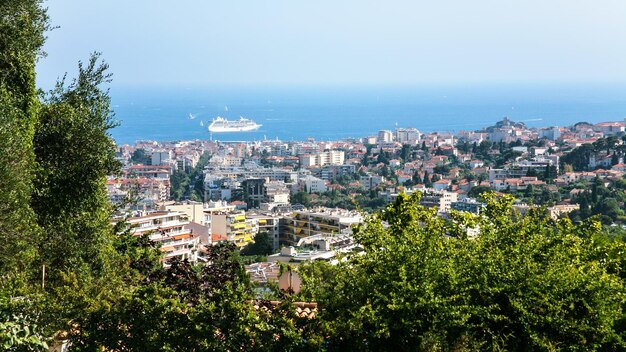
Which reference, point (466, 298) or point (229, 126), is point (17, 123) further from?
point (229, 126)

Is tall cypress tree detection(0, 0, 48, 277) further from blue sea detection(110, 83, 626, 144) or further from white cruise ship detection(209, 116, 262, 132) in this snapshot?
white cruise ship detection(209, 116, 262, 132)

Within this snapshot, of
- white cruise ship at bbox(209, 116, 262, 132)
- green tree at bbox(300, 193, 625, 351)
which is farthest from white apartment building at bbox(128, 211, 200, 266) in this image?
white cruise ship at bbox(209, 116, 262, 132)

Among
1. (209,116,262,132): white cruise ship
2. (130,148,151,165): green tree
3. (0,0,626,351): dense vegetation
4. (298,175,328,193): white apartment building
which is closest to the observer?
(0,0,626,351): dense vegetation

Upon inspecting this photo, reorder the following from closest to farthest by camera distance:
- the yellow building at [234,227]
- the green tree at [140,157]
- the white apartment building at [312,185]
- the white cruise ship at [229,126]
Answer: the yellow building at [234,227]
the white apartment building at [312,185]
the green tree at [140,157]
the white cruise ship at [229,126]

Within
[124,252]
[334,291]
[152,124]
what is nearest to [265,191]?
[124,252]

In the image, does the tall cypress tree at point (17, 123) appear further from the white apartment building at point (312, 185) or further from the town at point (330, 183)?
the white apartment building at point (312, 185)

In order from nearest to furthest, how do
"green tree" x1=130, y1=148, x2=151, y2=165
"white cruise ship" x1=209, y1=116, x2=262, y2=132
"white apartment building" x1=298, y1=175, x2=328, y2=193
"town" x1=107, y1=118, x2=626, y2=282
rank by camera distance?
1. "town" x1=107, y1=118, x2=626, y2=282
2. "white apartment building" x1=298, y1=175, x2=328, y2=193
3. "green tree" x1=130, y1=148, x2=151, y2=165
4. "white cruise ship" x1=209, y1=116, x2=262, y2=132

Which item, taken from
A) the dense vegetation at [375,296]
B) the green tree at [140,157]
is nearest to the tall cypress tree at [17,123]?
the dense vegetation at [375,296]
